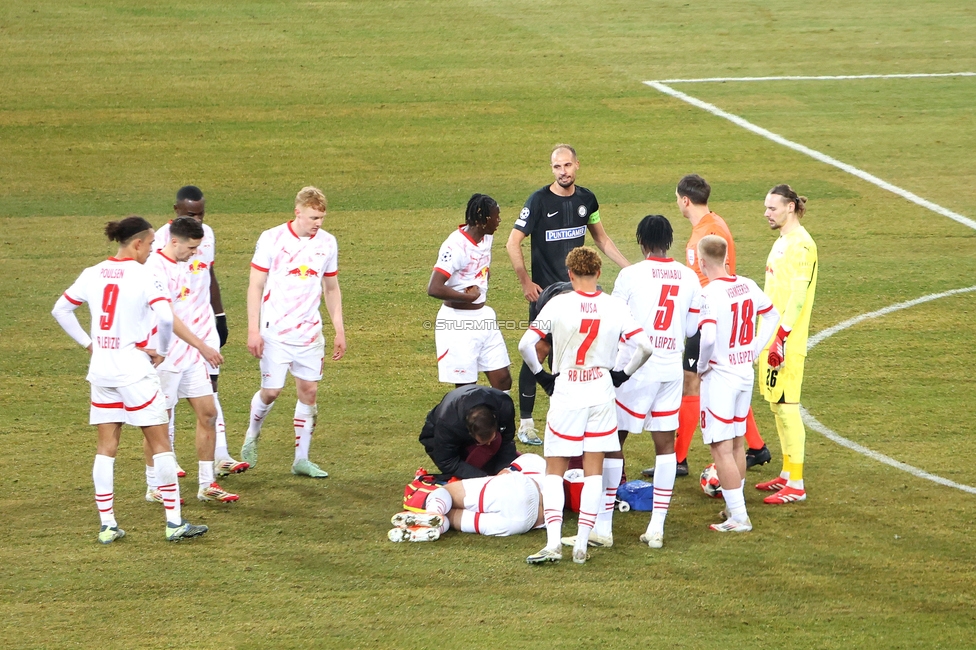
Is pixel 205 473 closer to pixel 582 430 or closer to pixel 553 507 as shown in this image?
pixel 553 507

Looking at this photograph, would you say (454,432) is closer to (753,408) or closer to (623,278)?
(623,278)

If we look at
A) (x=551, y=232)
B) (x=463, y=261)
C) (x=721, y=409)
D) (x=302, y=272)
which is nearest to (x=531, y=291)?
(x=551, y=232)

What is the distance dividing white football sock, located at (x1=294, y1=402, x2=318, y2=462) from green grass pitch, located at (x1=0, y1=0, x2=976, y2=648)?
24cm

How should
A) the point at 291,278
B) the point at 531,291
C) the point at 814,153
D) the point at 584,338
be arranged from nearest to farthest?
the point at 584,338, the point at 291,278, the point at 531,291, the point at 814,153

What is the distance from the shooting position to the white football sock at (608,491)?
7629 millimetres

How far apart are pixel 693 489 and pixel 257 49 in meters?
18.1

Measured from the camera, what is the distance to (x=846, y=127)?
20.9 m

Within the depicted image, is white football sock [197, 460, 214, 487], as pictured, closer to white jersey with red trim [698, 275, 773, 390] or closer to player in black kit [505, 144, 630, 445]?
player in black kit [505, 144, 630, 445]

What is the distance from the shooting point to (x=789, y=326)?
8344mm

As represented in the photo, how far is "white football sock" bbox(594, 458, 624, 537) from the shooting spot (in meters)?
7.63

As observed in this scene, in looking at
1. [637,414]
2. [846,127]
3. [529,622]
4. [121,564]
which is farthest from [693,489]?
[846,127]

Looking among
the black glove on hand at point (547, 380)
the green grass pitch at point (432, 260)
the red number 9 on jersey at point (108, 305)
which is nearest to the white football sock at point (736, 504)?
the green grass pitch at point (432, 260)

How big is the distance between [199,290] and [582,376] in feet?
10.2

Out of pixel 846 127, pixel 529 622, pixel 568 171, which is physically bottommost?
pixel 529 622
